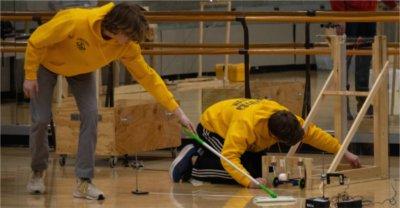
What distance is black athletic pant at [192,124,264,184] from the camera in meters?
7.02

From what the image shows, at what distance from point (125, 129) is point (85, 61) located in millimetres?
1669

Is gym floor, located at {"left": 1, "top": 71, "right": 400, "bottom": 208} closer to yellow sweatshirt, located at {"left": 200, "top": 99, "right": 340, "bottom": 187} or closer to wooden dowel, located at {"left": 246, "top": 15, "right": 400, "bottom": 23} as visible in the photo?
yellow sweatshirt, located at {"left": 200, "top": 99, "right": 340, "bottom": 187}

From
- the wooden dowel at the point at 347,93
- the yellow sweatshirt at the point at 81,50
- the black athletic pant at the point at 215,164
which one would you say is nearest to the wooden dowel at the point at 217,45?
the wooden dowel at the point at 347,93

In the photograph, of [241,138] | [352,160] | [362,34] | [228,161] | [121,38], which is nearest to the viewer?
[121,38]

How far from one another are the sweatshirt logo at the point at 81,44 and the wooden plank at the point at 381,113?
2.09 meters

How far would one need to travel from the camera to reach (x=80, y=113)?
654 centimetres

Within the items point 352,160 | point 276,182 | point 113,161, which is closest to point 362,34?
point 352,160

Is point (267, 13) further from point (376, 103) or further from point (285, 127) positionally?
point (285, 127)

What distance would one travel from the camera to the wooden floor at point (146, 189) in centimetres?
634

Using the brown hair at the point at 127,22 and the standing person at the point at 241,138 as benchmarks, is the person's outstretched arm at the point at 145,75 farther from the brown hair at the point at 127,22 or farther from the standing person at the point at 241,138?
the standing person at the point at 241,138

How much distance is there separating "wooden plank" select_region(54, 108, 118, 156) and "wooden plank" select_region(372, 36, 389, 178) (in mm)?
1861

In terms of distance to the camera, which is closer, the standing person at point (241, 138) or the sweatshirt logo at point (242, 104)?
the standing person at point (241, 138)

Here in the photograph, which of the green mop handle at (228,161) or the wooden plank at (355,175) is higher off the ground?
the green mop handle at (228,161)

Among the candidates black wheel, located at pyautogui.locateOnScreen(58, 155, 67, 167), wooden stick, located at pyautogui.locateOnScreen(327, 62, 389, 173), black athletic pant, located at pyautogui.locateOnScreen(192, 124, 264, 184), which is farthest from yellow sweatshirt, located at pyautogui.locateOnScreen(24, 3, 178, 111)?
black wheel, located at pyautogui.locateOnScreen(58, 155, 67, 167)
